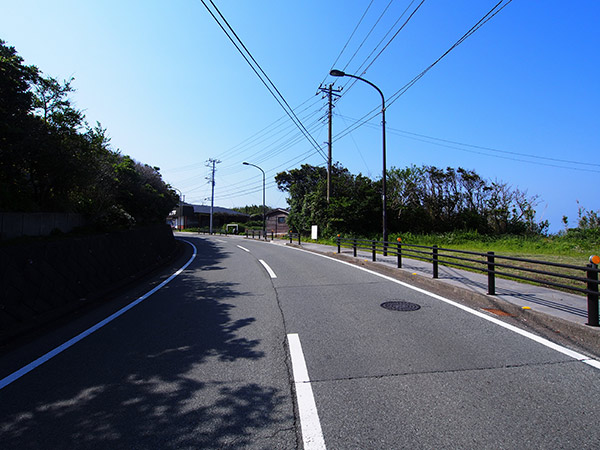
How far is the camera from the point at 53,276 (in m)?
6.09

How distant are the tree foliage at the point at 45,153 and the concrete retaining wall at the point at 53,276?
2.30 metres

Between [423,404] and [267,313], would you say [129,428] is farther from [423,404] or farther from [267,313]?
[267,313]

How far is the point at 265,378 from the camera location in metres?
3.38

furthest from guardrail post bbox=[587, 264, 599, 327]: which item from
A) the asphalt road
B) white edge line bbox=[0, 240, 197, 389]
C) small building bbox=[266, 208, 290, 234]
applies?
small building bbox=[266, 208, 290, 234]

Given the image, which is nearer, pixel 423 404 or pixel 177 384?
pixel 423 404

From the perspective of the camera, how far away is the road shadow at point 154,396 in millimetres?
2441

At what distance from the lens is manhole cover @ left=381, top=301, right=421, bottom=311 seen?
6.12 meters

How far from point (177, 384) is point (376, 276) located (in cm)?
780

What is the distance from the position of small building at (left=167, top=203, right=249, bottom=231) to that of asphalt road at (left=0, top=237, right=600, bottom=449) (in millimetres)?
62998

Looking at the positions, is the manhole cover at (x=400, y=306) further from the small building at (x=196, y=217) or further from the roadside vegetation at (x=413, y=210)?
the small building at (x=196, y=217)

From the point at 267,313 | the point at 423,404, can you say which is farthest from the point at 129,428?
the point at 267,313

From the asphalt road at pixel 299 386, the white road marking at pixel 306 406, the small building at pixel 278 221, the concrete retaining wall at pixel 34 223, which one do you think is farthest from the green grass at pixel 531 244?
the small building at pixel 278 221

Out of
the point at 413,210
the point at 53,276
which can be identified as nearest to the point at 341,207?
the point at 413,210

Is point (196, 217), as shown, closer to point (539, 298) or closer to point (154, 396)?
point (539, 298)
